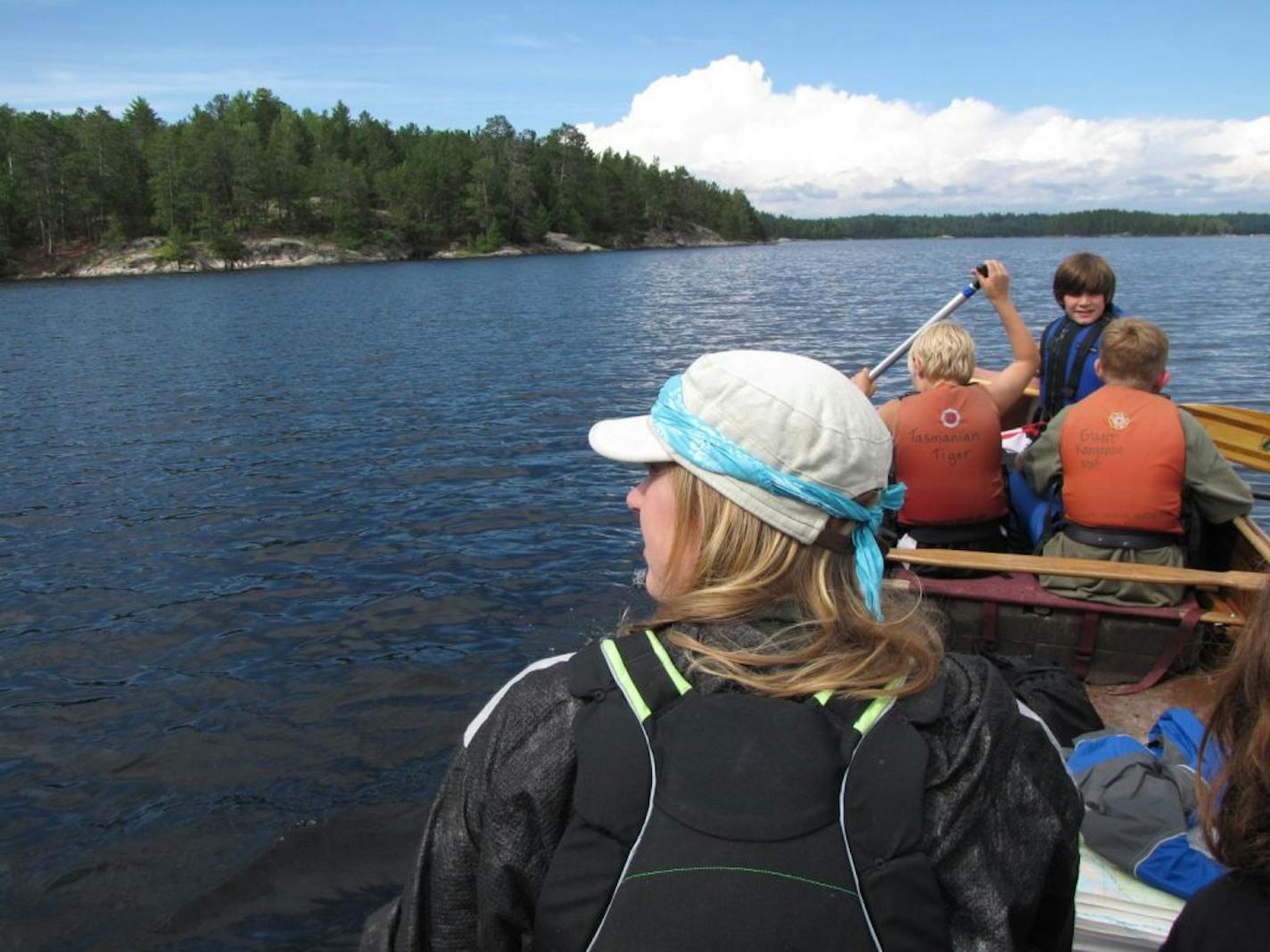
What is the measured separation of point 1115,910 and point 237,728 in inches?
250

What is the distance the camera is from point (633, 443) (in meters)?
1.91

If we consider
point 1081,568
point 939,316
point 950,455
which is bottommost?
point 1081,568

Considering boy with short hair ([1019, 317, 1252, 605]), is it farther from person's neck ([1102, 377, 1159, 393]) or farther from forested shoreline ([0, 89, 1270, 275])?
forested shoreline ([0, 89, 1270, 275])

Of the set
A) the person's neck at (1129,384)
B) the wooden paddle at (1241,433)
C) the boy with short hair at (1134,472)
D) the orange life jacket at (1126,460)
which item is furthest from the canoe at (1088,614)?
the wooden paddle at (1241,433)

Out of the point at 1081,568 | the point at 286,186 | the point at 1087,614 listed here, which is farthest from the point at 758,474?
the point at 286,186

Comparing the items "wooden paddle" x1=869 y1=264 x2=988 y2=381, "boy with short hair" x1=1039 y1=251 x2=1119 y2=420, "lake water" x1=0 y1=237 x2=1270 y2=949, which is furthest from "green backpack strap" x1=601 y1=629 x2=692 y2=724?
"boy with short hair" x1=1039 y1=251 x2=1119 y2=420

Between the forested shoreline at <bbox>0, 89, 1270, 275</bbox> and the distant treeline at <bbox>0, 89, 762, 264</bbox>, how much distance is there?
18 centimetres

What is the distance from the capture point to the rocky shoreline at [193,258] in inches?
3612

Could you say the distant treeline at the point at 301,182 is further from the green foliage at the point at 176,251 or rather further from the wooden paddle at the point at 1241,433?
the wooden paddle at the point at 1241,433

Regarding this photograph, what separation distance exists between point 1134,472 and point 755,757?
5.18 metres

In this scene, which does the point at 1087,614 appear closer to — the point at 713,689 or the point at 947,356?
the point at 947,356

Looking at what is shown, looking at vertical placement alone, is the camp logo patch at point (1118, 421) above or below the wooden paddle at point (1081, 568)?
above

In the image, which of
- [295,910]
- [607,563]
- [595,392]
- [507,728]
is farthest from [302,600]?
[595,392]

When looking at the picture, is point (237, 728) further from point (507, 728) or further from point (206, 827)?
point (507, 728)
